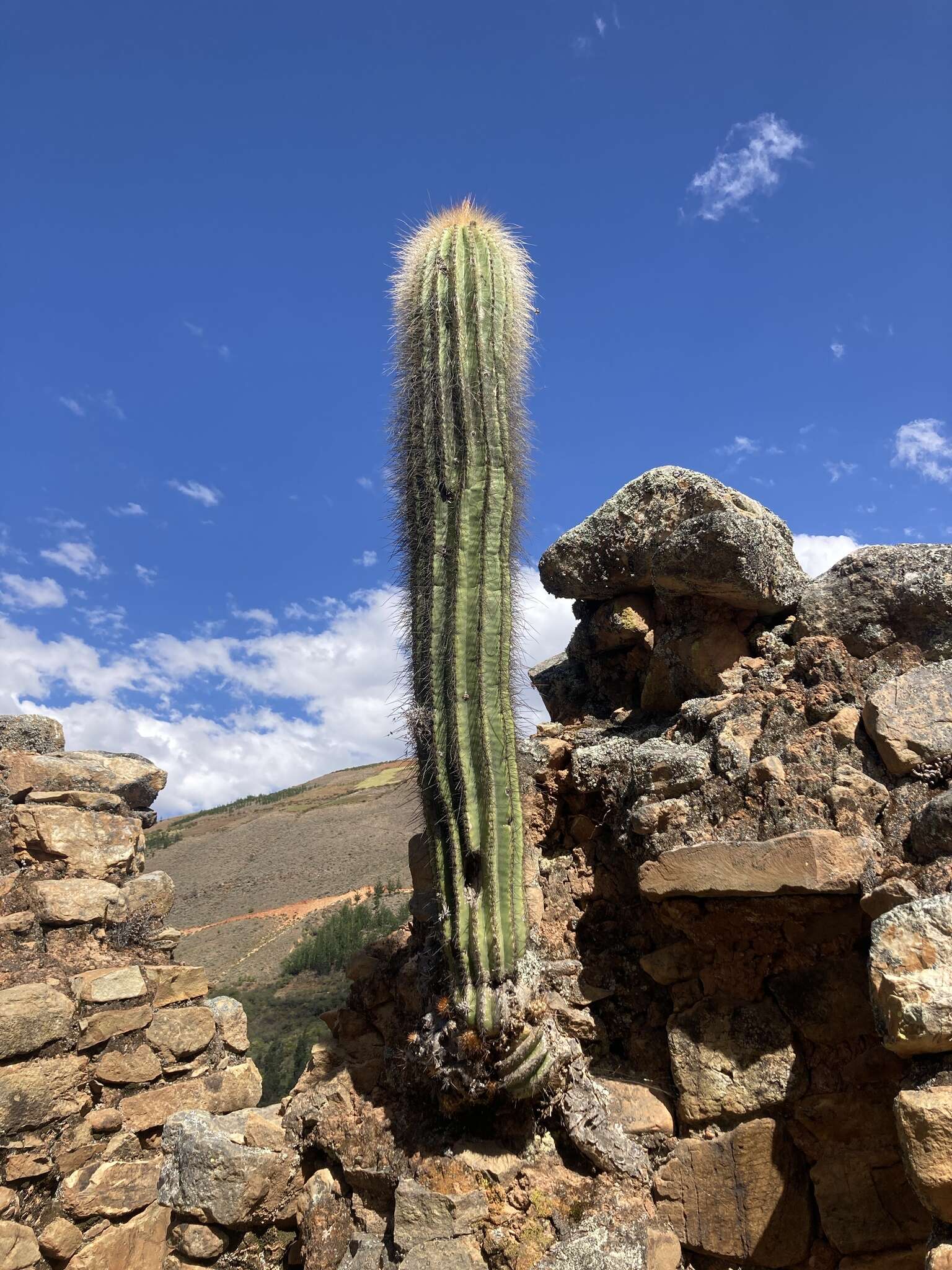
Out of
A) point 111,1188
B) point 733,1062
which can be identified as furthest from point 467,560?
point 111,1188

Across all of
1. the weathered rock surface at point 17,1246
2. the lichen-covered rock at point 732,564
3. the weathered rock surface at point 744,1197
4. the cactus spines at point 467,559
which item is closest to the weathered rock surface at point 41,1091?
the weathered rock surface at point 17,1246

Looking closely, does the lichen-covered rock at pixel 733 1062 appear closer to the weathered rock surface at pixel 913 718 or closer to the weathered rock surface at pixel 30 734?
the weathered rock surface at pixel 913 718

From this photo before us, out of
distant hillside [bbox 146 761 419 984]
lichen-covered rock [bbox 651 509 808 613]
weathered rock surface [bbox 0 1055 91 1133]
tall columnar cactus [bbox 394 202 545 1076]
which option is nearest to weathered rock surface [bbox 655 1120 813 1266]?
tall columnar cactus [bbox 394 202 545 1076]

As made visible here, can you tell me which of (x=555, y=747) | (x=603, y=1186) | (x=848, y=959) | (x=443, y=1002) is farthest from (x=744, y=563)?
(x=603, y=1186)

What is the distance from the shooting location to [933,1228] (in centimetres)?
238

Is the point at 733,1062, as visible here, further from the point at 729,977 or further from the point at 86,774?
the point at 86,774

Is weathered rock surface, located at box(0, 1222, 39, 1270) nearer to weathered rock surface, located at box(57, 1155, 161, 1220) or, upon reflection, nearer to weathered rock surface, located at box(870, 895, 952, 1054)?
weathered rock surface, located at box(57, 1155, 161, 1220)

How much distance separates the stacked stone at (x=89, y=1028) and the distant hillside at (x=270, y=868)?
379 inches

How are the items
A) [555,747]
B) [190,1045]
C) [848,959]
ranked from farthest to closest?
[555,747] < [190,1045] < [848,959]

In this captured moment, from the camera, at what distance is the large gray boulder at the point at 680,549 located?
14.5ft

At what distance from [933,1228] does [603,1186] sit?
1351 mm

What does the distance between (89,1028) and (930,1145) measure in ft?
11.6

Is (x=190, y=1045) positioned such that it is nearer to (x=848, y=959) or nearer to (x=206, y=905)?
(x=848, y=959)

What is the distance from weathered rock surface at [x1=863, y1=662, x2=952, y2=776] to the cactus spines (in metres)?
1.58
